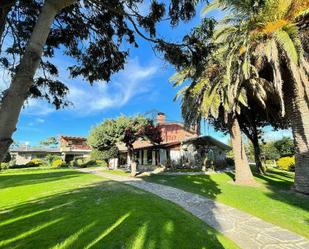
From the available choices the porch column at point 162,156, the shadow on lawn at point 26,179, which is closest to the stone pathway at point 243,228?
the shadow on lawn at point 26,179

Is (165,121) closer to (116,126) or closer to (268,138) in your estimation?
(116,126)

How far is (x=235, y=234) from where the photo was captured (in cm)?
630

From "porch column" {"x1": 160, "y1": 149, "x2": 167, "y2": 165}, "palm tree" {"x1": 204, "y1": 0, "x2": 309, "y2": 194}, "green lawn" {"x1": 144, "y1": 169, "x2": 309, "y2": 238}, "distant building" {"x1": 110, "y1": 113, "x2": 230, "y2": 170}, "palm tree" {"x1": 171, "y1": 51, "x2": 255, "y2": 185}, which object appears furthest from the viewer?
"porch column" {"x1": 160, "y1": 149, "x2": 167, "y2": 165}

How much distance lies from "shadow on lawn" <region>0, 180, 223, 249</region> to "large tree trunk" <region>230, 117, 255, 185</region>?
816 cm

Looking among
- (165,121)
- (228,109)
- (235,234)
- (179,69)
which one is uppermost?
(165,121)

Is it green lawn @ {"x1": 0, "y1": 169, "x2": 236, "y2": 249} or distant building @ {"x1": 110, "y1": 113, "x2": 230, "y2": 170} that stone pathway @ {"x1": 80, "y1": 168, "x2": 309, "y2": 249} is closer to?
green lawn @ {"x1": 0, "y1": 169, "x2": 236, "y2": 249}

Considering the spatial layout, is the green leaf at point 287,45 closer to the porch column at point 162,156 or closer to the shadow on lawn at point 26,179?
the shadow on lawn at point 26,179

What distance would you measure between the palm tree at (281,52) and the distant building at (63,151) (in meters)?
46.2

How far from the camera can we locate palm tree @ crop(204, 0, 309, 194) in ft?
36.6

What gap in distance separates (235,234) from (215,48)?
4.70 m

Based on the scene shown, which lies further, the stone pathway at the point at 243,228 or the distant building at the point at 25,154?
the distant building at the point at 25,154

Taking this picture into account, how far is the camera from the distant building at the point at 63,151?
51.5m

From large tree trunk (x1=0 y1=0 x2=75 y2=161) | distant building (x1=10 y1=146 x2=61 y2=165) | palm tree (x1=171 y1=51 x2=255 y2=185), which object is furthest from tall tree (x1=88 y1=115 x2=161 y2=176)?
distant building (x1=10 y1=146 x2=61 y2=165)

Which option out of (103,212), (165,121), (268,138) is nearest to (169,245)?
(103,212)
